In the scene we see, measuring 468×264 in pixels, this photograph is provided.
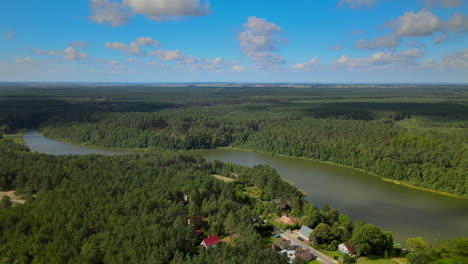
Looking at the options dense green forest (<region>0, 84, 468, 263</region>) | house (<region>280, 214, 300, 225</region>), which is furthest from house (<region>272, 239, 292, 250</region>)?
house (<region>280, 214, 300, 225</region>)

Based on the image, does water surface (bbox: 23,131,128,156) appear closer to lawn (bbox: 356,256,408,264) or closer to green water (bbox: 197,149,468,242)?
green water (bbox: 197,149,468,242)


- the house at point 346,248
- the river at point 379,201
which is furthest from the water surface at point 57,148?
the house at point 346,248

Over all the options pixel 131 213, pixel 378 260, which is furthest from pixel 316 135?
pixel 131 213

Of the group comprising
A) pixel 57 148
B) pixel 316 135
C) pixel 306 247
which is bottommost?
pixel 306 247

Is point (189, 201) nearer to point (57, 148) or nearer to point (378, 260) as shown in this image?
point (378, 260)

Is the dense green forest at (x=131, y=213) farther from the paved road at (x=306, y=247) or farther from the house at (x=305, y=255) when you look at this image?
the house at (x=305, y=255)

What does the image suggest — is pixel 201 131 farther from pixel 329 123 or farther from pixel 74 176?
pixel 74 176

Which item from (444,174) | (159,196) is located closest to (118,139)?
(159,196)
